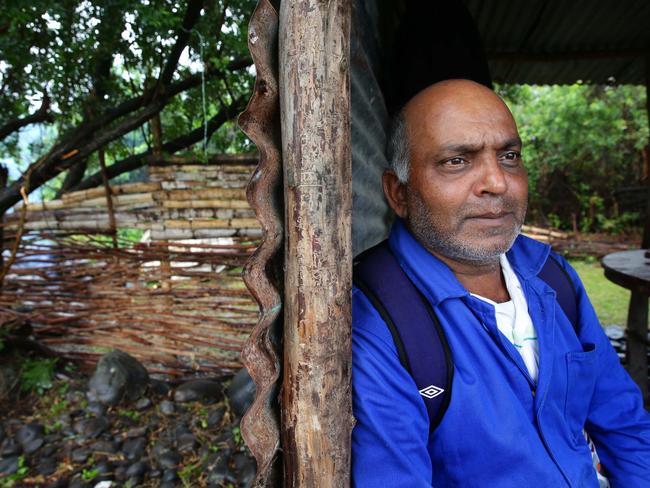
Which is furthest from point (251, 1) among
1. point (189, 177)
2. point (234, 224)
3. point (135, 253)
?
point (135, 253)

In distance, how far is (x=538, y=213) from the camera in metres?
11.6

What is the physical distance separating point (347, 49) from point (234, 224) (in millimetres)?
3241

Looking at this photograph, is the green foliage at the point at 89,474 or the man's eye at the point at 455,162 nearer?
the man's eye at the point at 455,162

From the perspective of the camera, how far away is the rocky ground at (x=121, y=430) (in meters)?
3.33

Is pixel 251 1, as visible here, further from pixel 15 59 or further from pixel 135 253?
pixel 135 253

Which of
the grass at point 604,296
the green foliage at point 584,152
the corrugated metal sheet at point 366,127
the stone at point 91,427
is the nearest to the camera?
the corrugated metal sheet at point 366,127

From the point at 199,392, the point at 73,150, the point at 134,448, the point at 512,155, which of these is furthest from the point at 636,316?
the point at 73,150

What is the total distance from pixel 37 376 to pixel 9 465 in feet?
3.79

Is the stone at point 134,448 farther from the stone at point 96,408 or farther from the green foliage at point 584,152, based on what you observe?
the green foliage at point 584,152

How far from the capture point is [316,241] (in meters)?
1.24

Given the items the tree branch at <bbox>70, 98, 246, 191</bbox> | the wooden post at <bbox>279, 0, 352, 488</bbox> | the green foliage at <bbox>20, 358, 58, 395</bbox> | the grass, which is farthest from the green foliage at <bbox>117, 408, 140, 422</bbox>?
the grass

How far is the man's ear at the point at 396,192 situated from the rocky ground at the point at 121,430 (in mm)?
2442

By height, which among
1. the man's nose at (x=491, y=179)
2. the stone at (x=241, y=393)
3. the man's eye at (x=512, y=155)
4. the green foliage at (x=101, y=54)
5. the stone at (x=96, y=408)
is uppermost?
the green foliage at (x=101, y=54)

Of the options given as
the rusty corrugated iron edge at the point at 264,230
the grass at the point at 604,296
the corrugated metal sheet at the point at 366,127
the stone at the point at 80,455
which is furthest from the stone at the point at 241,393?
the grass at the point at 604,296
